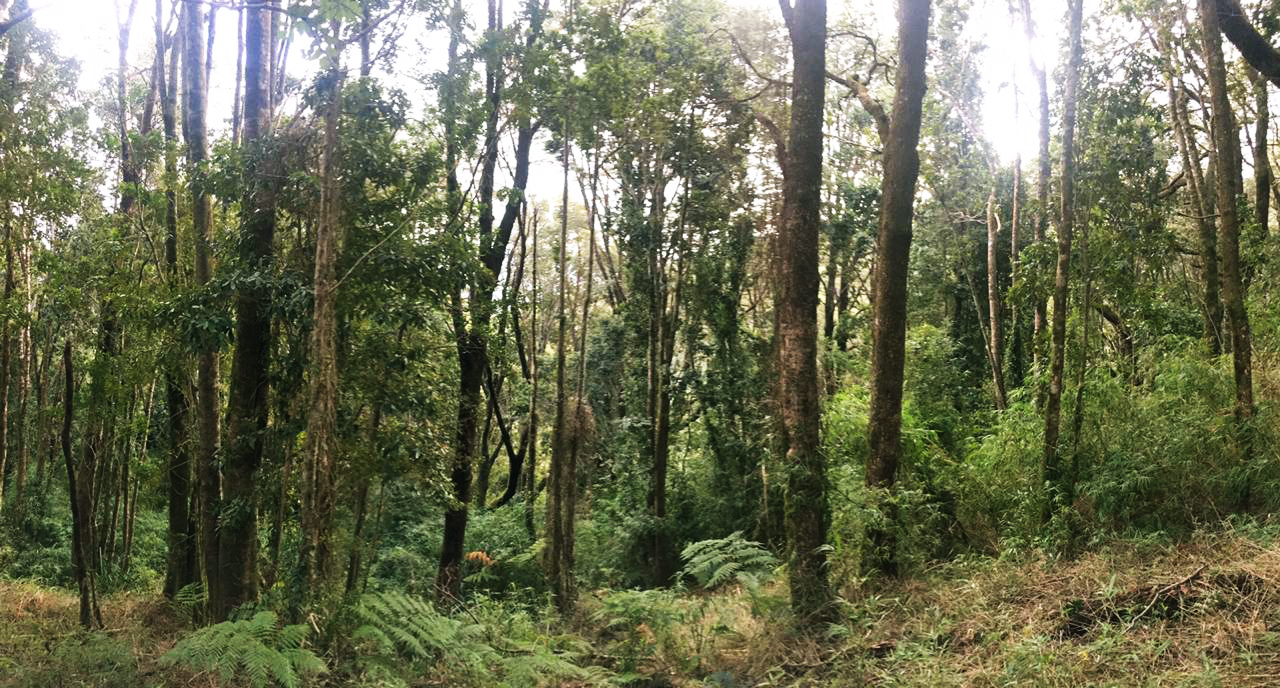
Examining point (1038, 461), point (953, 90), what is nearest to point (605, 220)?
point (953, 90)

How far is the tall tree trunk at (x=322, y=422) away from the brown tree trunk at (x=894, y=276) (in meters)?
4.91

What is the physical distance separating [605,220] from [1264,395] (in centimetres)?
1142

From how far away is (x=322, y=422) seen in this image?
7371mm

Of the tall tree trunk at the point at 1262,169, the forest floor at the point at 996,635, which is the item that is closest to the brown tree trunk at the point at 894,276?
the forest floor at the point at 996,635

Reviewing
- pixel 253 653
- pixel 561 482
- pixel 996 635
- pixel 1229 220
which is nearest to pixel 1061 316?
pixel 1229 220

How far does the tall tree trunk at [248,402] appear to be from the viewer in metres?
8.81

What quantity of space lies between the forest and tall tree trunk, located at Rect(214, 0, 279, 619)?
0.04 metres

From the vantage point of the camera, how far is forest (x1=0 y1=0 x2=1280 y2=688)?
21.5ft

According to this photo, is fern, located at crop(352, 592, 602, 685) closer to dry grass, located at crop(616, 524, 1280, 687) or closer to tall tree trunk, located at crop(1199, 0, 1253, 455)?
dry grass, located at crop(616, 524, 1280, 687)

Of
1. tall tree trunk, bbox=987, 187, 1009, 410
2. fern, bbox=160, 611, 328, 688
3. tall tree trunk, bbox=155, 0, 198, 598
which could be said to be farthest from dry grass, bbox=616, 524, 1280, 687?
tall tree trunk, bbox=987, 187, 1009, 410

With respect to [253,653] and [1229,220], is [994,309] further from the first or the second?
[253,653]

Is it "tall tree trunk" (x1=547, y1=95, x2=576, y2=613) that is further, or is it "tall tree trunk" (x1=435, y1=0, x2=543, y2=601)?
"tall tree trunk" (x1=547, y1=95, x2=576, y2=613)

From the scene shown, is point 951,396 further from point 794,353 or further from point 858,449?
point 794,353

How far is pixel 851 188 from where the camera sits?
1862 cm
